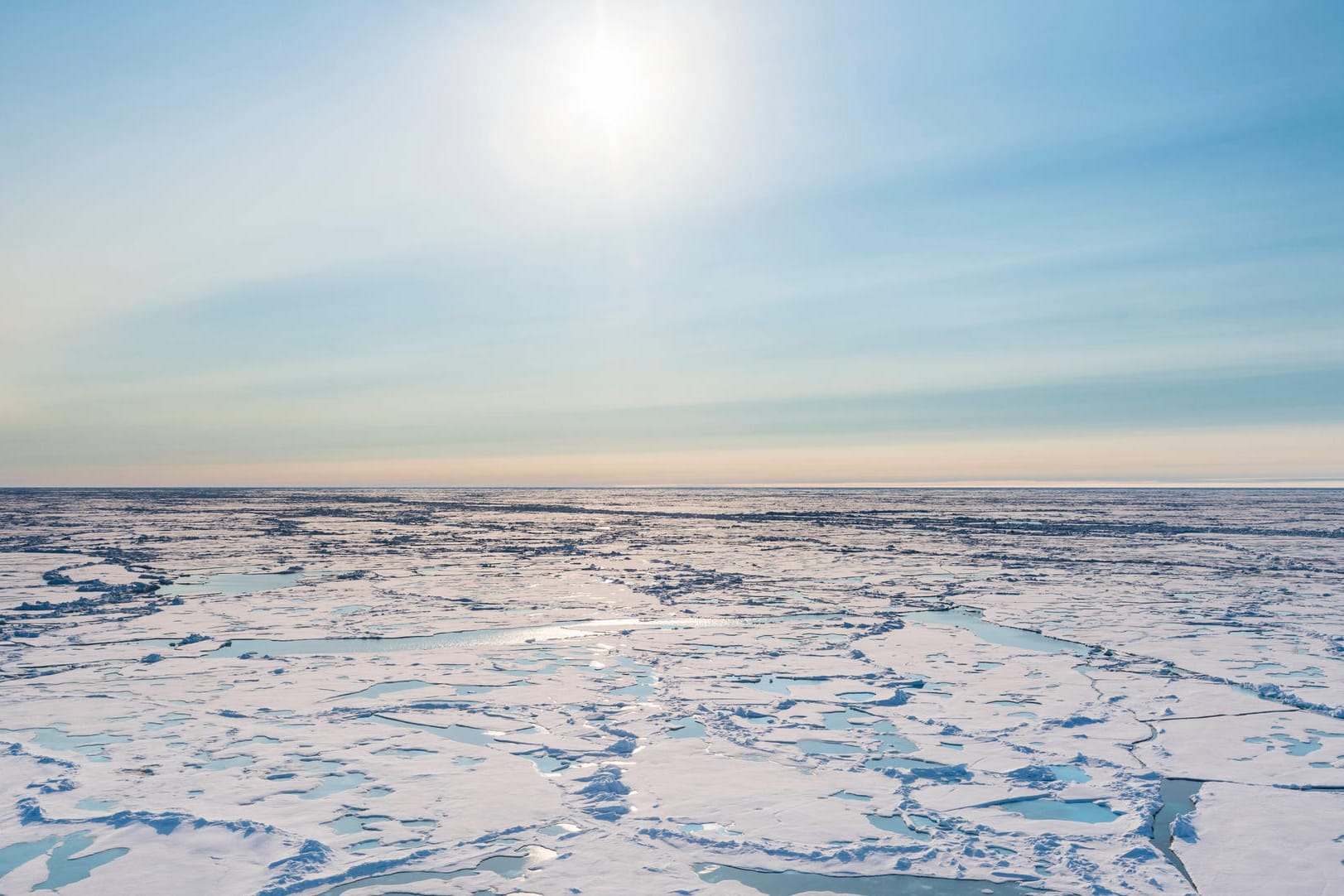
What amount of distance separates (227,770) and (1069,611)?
967 cm

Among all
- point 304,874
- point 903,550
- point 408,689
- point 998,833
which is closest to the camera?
point 304,874

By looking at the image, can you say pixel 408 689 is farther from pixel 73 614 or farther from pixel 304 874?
pixel 73 614

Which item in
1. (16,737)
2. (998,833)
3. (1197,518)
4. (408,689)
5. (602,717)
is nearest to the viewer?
(998,833)

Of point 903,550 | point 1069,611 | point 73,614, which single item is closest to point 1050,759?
Result: point 1069,611

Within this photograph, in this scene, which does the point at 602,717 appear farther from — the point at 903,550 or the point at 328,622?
the point at 903,550

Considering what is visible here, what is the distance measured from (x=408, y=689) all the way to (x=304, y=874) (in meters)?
3.23

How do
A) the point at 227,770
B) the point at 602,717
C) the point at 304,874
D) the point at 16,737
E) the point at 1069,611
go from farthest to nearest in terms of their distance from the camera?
the point at 1069,611 < the point at 602,717 < the point at 16,737 < the point at 227,770 < the point at 304,874

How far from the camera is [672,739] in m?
5.50

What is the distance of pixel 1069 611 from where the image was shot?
34.4 feet

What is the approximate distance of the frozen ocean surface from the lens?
12.3 ft

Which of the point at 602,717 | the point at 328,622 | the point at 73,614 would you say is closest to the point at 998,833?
the point at 602,717

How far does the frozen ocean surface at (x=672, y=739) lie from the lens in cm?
376

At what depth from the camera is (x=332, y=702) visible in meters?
6.38

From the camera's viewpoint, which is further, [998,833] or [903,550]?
[903,550]
